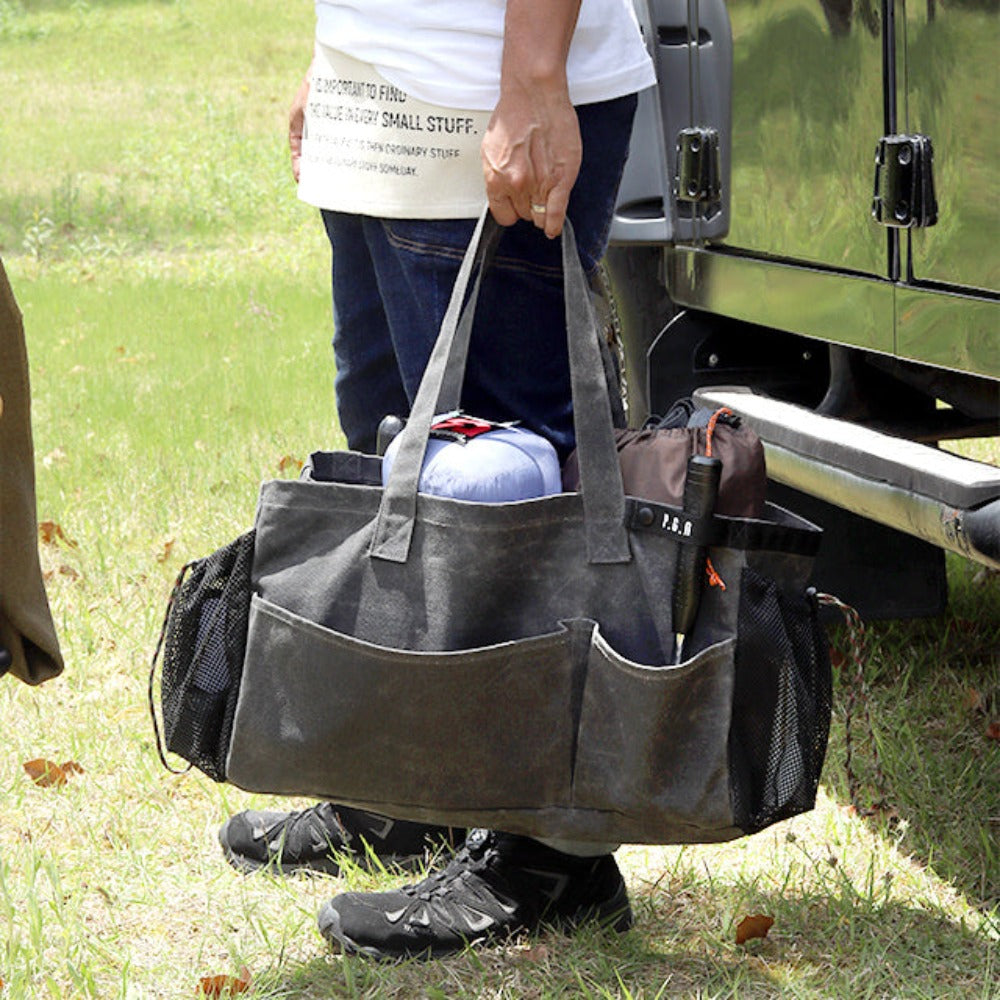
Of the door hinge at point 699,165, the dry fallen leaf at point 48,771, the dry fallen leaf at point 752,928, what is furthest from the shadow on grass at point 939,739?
the dry fallen leaf at point 48,771

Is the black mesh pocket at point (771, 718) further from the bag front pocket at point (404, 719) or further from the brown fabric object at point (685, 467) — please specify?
the bag front pocket at point (404, 719)

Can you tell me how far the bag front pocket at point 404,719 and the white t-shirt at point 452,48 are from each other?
0.72 metres

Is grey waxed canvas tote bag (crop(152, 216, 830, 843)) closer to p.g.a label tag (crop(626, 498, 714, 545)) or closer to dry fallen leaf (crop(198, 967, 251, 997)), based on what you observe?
p.g.a label tag (crop(626, 498, 714, 545))

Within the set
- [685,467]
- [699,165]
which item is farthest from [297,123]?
[685,467]

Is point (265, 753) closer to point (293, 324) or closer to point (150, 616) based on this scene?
point (150, 616)

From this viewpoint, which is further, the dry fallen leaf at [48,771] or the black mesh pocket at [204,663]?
the dry fallen leaf at [48,771]

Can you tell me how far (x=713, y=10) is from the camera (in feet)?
10.5

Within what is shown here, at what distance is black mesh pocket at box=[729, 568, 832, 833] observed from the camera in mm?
1987

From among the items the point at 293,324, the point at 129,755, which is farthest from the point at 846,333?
the point at 293,324

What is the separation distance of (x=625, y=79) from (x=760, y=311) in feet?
3.36

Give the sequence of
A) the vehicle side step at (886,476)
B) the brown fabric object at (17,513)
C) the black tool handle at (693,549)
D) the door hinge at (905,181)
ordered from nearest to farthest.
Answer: the brown fabric object at (17,513) → the black tool handle at (693,549) → the vehicle side step at (886,476) → the door hinge at (905,181)

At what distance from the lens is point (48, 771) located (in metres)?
3.02

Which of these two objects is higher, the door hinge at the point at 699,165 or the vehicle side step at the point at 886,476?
the door hinge at the point at 699,165

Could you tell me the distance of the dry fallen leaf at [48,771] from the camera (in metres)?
3.01
